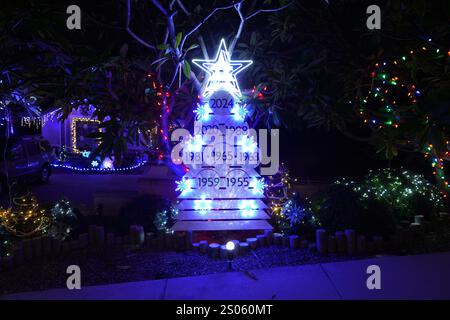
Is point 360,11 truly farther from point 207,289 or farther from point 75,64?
point 207,289

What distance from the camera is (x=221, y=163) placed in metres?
7.12

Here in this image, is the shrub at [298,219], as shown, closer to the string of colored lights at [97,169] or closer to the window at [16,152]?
the window at [16,152]

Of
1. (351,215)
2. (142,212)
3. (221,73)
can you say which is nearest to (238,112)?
(221,73)

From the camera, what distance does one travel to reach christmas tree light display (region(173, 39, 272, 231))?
271 inches

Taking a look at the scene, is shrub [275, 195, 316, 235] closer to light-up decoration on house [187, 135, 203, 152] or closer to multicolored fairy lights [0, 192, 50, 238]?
light-up decoration on house [187, 135, 203, 152]

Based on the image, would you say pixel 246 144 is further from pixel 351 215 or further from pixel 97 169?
pixel 97 169

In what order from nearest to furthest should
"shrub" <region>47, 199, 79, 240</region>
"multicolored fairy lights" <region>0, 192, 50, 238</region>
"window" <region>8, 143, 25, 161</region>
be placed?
"multicolored fairy lights" <region>0, 192, 50, 238</region> < "shrub" <region>47, 199, 79, 240</region> < "window" <region>8, 143, 25, 161</region>

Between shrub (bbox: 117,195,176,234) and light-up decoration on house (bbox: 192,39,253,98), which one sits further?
shrub (bbox: 117,195,176,234)

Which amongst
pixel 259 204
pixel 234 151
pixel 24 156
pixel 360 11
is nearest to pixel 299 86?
pixel 234 151

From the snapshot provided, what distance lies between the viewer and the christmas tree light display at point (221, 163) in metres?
6.89

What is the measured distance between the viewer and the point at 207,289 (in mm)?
4945

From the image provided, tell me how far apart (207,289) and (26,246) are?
2.60 metres

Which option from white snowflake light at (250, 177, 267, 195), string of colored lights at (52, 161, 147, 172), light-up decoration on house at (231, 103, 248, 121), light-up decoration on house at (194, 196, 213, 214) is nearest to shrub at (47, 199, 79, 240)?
light-up decoration on house at (194, 196, 213, 214)
